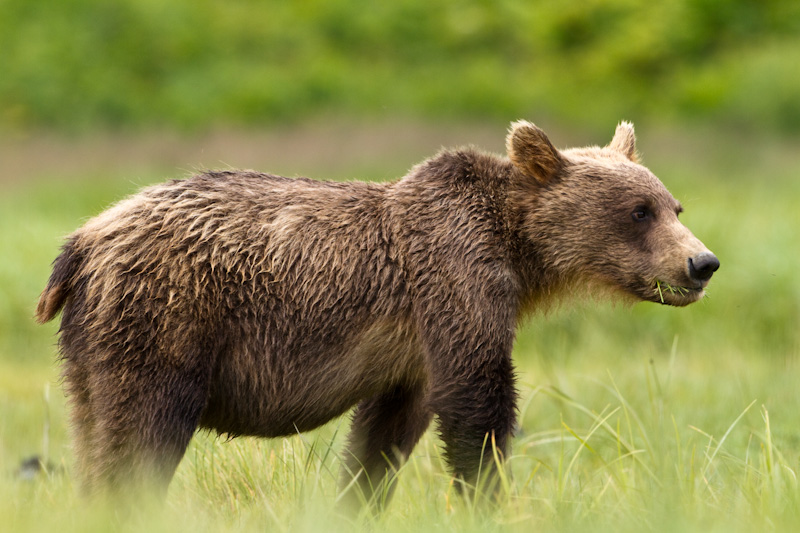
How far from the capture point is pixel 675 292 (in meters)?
4.33

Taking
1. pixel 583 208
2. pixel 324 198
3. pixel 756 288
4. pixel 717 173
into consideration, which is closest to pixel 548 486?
pixel 583 208

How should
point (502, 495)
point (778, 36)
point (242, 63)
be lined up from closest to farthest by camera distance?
1. point (502, 495)
2. point (778, 36)
3. point (242, 63)

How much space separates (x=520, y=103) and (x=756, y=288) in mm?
12529

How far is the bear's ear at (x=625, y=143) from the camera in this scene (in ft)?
16.1

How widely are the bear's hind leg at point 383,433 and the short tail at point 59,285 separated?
147cm

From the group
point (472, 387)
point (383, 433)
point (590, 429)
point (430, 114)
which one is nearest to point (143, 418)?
point (383, 433)

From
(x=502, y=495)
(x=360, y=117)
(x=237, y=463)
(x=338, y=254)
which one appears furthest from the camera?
(x=360, y=117)

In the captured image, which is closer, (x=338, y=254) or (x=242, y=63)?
(x=338, y=254)

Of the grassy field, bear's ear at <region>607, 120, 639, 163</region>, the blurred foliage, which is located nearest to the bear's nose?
the grassy field

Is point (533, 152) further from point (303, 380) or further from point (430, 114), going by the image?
point (430, 114)

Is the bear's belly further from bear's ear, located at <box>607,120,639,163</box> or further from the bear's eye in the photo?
bear's ear, located at <box>607,120,639,163</box>

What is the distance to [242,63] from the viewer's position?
77.3 feet

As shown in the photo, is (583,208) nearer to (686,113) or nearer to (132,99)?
(686,113)

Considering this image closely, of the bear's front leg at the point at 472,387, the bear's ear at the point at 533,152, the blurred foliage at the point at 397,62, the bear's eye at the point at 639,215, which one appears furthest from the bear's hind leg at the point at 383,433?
the blurred foliage at the point at 397,62
